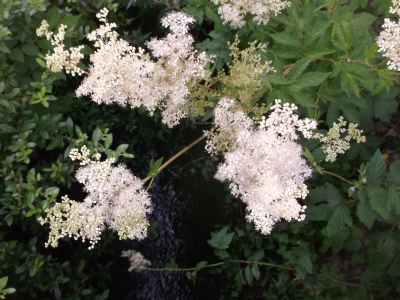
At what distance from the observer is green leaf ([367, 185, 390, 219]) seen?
1.73 m

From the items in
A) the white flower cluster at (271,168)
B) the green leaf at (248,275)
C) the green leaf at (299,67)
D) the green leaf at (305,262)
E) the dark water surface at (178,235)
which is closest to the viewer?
the white flower cluster at (271,168)

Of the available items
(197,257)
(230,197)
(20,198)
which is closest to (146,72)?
(20,198)

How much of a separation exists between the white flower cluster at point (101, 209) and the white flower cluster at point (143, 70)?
274mm

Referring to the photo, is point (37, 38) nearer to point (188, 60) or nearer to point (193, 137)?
point (188, 60)

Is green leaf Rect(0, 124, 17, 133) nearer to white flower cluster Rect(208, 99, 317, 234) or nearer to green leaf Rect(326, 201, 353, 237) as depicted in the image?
white flower cluster Rect(208, 99, 317, 234)

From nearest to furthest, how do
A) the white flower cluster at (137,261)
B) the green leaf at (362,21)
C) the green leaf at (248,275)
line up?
1. the green leaf at (362,21)
2. the green leaf at (248,275)
3. the white flower cluster at (137,261)

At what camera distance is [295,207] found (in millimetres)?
1252

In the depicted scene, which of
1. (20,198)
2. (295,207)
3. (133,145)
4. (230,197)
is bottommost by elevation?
(230,197)

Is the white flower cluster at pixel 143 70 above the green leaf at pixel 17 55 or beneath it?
above

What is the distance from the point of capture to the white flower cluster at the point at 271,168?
127 cm

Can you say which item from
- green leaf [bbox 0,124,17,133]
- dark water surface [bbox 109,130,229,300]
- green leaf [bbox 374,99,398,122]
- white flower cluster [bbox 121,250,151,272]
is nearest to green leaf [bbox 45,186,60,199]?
green leaf [bbox 0,124,17,133]

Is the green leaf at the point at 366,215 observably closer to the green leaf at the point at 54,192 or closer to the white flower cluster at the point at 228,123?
the white flower cluster at the point at 228,123

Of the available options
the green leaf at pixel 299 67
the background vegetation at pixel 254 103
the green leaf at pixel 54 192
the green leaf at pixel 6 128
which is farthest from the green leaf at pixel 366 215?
the green leaf at pixel 6 128

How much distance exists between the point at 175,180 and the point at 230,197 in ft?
1.73
